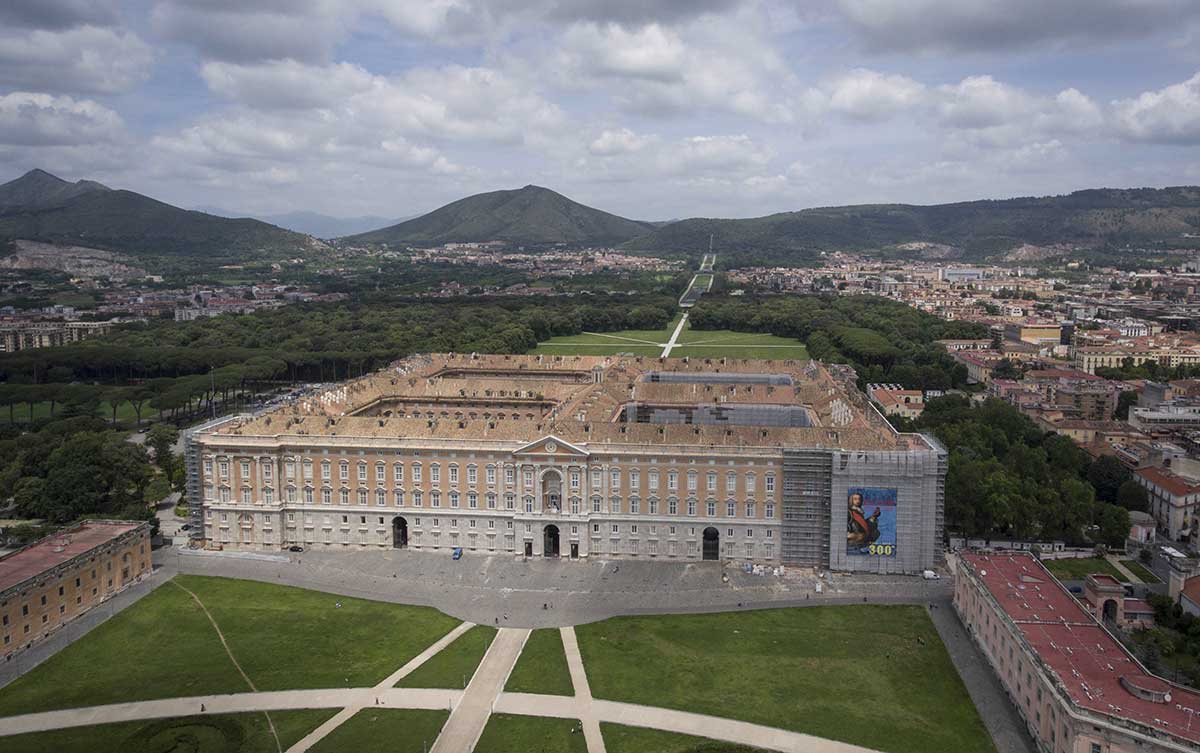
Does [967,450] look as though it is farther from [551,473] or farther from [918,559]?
[551,473]

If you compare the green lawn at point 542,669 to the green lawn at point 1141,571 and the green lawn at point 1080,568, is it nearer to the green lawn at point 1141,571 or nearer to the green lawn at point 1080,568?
the green lawn at point 1080,568

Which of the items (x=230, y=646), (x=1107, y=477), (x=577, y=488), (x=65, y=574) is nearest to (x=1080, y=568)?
Answer: (x=1107, y=477)

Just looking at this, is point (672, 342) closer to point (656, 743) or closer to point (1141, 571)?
point (1141, 571)

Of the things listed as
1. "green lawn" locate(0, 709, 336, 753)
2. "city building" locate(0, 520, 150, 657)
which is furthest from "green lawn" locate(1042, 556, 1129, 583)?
"city building" locate(0, 520, 150, 657)

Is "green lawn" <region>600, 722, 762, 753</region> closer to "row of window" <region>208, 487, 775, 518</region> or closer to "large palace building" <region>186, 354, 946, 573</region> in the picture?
"large palace building" <region>186, 354, 946, 573</region>

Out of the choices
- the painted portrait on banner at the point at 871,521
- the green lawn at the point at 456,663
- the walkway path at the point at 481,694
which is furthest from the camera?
the painted portrait on banner at the point at 871,521

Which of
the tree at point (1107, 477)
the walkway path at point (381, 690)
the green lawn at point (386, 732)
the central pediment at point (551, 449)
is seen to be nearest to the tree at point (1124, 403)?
the tree at point (1107, 477)
